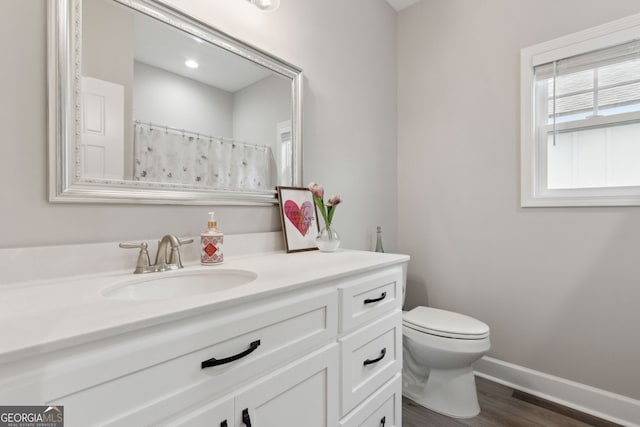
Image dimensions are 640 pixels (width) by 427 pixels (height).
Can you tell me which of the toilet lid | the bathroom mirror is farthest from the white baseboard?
the bathroom mirror

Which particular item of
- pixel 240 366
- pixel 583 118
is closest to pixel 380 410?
pixel 240 366

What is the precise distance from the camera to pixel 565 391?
1635 millimetres

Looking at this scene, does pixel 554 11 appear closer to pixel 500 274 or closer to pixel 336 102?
pixel 336 102

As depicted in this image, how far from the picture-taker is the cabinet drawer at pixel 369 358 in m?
1.00

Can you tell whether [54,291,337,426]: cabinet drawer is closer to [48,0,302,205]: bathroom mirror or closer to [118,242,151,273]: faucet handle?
[118,242,151,273]: faucet handle

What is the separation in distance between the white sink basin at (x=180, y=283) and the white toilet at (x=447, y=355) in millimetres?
1090

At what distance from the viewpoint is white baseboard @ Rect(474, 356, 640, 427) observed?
1476 millimetres

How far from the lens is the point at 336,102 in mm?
1820

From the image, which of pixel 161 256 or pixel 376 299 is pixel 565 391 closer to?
pixel 376 299

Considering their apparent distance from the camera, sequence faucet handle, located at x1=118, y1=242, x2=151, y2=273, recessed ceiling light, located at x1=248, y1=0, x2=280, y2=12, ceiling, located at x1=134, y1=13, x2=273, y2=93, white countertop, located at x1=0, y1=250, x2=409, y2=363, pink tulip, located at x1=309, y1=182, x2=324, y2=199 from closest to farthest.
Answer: white countertop, located at x1=0, y1=250, x2=409, y2=363 < faucet handle, located at x1=118, y1=242, x2=151, y2=273 < ceiling, located at x1=134, y1=13, x2=273, y2=93 < recessed ceiling light, located at x1=248, y1=0, x2=280, y2=12 < pink tulip, located at x1=309, y1=182, x2=324, y2=199

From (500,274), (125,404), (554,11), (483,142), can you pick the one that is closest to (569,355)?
(500,274)

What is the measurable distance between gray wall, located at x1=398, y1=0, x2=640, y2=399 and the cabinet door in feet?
4.69

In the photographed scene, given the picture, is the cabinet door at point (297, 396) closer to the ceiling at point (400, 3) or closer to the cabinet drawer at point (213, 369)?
the cabinet drawer at point (213, 369)

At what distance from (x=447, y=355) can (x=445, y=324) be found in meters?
0.15
